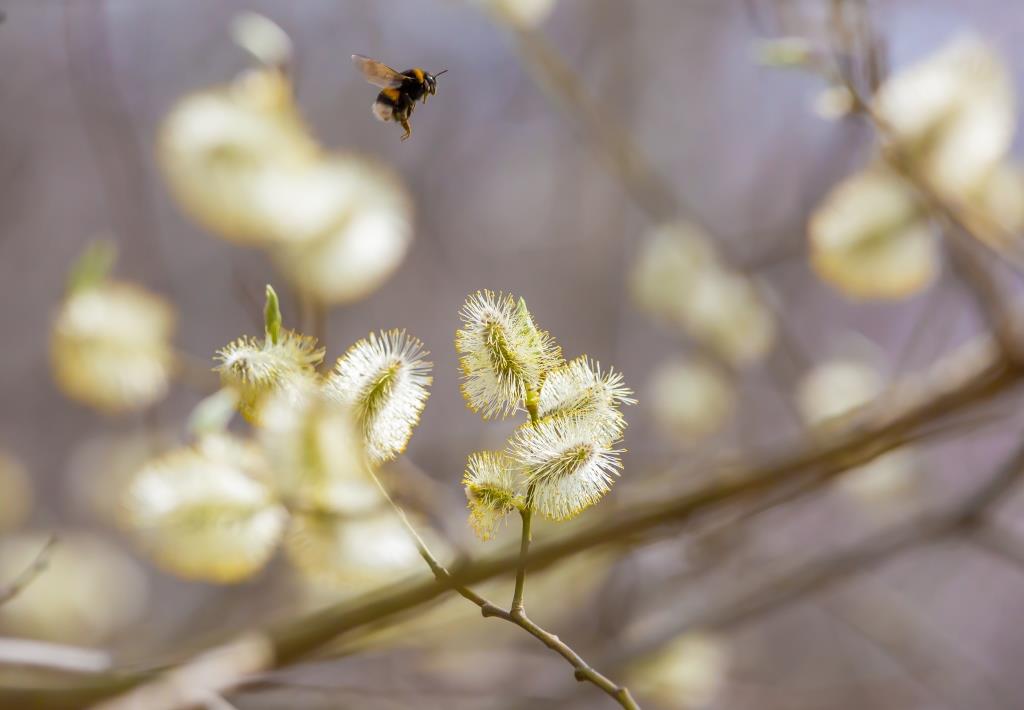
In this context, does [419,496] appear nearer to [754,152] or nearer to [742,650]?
[742,650]

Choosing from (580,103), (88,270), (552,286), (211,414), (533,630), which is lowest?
(533,630)

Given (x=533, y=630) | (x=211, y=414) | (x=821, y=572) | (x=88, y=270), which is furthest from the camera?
(x=821, y=572)

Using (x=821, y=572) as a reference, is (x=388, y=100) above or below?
below

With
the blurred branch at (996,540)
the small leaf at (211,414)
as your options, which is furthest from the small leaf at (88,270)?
the blurred branch at (996,540)

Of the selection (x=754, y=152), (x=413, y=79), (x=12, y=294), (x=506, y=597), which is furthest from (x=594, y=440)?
(x=12, y=294)

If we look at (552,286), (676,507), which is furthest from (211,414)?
(552,286)

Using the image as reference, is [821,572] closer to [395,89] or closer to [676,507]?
[676,507]

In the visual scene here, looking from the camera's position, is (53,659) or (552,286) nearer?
(53,659)
